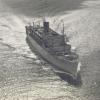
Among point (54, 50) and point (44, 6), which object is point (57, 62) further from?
point (44, 6)

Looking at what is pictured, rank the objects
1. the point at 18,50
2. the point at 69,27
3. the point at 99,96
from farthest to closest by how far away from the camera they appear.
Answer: the point at 69,27 < the point at 18,50 < the point at 99,96

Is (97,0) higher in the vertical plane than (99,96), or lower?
higher

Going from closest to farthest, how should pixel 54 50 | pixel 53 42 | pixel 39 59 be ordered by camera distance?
pixel 54 50 < pixel 53 42 < pixel 39 59

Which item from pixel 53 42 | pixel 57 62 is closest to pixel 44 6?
pixel 53 42

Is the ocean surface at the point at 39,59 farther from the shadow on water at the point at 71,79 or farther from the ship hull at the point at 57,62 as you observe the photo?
the ship hull at the point at 57,62

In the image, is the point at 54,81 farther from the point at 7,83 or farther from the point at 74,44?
the point at 74,44

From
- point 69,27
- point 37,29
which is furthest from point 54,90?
point 69,27
